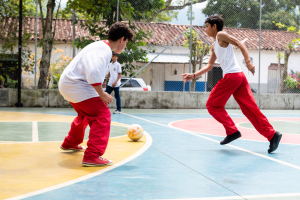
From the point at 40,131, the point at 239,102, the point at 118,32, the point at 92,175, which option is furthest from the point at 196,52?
the point at 92,175

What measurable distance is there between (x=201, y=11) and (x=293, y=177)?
10834mm

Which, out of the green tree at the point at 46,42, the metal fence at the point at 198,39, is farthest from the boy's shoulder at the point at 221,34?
the green tree at the point at 46,42

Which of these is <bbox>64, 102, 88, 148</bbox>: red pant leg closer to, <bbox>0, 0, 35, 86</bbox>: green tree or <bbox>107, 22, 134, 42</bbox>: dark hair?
<bbox>107, 22, 134, 42</bbox>: dark hair

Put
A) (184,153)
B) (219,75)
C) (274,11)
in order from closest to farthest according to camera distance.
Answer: (184,153)
(274,11)
(219,75)

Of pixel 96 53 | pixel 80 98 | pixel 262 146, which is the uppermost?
pixel 96 53

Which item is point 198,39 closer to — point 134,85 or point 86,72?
point 134,85

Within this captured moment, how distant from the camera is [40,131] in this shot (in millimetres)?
Answer: 7160

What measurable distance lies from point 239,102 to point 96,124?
2.36m

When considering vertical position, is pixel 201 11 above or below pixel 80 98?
above

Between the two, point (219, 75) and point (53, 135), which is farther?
point (219, 75)

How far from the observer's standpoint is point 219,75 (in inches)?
743

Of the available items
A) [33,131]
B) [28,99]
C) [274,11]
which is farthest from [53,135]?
[274,11]

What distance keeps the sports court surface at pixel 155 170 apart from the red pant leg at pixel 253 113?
1.08 ft

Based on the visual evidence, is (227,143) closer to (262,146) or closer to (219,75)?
(262,146)
